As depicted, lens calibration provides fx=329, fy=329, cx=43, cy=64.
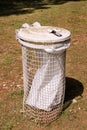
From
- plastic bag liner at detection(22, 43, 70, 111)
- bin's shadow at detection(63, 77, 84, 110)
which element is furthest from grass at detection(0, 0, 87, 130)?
plastic bag liner at detection(22, 43, 70, 111)

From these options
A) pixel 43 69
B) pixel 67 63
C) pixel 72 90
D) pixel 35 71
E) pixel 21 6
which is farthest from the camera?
pixel 21 6

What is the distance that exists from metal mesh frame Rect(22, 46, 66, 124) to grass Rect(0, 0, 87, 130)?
10 cm

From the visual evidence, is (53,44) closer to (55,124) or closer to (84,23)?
(55,124)

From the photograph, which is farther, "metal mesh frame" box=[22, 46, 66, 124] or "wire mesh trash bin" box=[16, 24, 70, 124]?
"metal mesh frame" box=[22, 46, 66, 124]

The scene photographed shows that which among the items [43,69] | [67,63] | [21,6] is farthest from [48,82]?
[21,6]

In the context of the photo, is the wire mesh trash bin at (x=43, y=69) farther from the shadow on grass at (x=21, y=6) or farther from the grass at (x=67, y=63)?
the shadow on grass at (x=21, y=6)

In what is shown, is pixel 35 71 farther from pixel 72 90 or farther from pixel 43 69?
pixel 72 90

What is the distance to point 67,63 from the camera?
591cm

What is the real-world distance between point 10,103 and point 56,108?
0.76 metres

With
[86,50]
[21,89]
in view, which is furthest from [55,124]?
[86,50]

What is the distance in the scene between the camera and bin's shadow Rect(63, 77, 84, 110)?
4.58 metres

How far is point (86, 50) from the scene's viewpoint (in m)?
6.50

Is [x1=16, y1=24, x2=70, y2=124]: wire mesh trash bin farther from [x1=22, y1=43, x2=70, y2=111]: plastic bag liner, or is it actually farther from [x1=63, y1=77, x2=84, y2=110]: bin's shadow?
[x1=63, y1=77, x2=84, y2=110]: bin's shadow

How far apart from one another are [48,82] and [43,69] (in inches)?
7.2
